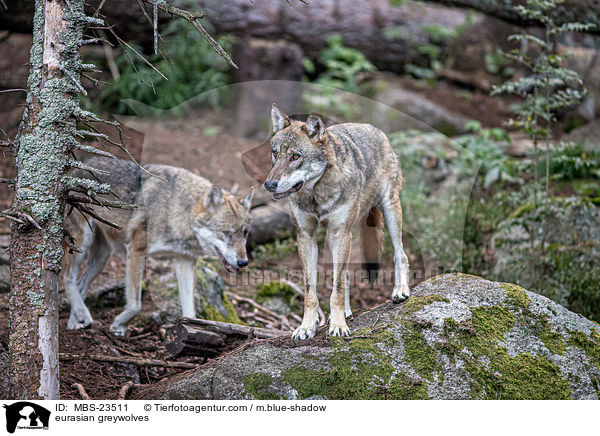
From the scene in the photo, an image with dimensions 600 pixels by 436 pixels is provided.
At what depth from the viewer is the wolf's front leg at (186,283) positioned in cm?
706

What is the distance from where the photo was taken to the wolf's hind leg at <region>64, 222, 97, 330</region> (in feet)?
22.3

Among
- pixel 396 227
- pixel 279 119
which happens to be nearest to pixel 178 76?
pixel 279 119

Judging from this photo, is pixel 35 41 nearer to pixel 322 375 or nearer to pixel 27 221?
pixel 27 221

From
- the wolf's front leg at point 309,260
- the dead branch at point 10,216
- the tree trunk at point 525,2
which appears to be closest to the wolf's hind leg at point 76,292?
the dead branch at point 10,216

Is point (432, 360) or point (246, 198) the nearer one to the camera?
point (432, 360)

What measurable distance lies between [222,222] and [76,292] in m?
2.00

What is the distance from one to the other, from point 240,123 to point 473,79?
8.31 m

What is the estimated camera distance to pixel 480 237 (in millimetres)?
8742

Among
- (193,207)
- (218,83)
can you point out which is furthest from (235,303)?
A: (218,83)

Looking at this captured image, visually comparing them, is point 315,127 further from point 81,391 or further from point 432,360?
point 81,391

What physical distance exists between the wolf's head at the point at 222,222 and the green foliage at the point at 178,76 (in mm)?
5032

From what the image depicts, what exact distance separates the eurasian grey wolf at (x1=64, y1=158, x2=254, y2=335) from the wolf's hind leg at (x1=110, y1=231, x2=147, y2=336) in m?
0.01
